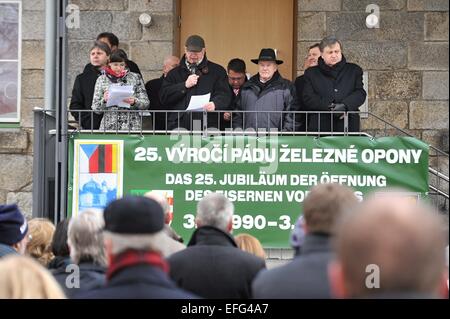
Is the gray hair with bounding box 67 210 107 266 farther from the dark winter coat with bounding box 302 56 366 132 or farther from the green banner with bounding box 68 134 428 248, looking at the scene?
the dark winter coat with bounding box 302 56 366 132

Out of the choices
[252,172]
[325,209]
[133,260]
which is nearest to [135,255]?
[133,260]

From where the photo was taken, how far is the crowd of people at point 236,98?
9523 mm

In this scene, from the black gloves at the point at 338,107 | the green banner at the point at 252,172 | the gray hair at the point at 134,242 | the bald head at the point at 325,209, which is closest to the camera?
the gray hair at the point at 134,242

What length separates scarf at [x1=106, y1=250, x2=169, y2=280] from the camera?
146 inches

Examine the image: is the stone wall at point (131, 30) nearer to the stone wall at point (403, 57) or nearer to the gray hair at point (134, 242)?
the stone wall at point (403, 57)

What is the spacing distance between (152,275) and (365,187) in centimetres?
582

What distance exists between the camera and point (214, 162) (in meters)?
9.25

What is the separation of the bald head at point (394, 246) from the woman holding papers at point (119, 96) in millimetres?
6950

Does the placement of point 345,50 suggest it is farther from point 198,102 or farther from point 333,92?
point 198,102

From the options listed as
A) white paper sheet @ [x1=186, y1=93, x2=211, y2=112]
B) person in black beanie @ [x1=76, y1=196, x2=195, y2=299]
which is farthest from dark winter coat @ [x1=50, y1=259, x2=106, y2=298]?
white paper sheet @ [x1=186, y1=93, x2=211, y2=112]

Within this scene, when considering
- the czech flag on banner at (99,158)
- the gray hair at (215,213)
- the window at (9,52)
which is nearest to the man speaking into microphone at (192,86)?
the czech flag on banner at (99,158)

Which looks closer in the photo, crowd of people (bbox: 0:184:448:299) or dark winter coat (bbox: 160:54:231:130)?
crowd of people (bbox: 0:184:448:299)

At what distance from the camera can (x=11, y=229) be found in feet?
20.0

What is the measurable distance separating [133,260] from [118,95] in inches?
234
